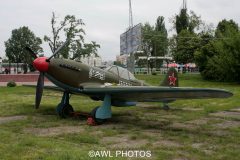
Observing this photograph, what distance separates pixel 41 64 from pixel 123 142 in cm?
398

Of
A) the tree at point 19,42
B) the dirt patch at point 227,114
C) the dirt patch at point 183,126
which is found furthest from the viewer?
the tree at point 19,42

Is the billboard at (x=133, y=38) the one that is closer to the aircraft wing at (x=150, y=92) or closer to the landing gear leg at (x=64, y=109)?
the landing gear leg at (x=64, y=109)

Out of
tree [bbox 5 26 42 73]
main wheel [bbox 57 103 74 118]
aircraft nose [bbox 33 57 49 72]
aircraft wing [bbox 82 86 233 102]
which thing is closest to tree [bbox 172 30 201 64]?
main wheel [bbox 57 103 74 118]

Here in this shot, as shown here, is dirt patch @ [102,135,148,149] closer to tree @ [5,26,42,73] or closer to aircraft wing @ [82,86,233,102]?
aircraft wing @ [82,86,233,102]

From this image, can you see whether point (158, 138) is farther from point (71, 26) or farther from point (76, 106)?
point (71, 26)

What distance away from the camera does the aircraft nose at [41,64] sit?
33.1 feet

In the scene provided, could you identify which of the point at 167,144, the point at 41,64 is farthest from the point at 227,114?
the point at 41,64

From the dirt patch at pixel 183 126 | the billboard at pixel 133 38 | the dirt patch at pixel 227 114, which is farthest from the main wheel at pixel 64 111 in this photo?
the billboard at pixel 133 38

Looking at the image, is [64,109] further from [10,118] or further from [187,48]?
[187,48]

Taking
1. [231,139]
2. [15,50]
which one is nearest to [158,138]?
[231,139]

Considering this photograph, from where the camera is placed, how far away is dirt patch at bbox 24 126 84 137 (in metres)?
8.27

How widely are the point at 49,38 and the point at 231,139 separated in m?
50.7

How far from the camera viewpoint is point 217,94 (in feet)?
26.3

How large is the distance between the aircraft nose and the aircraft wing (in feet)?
4.13
